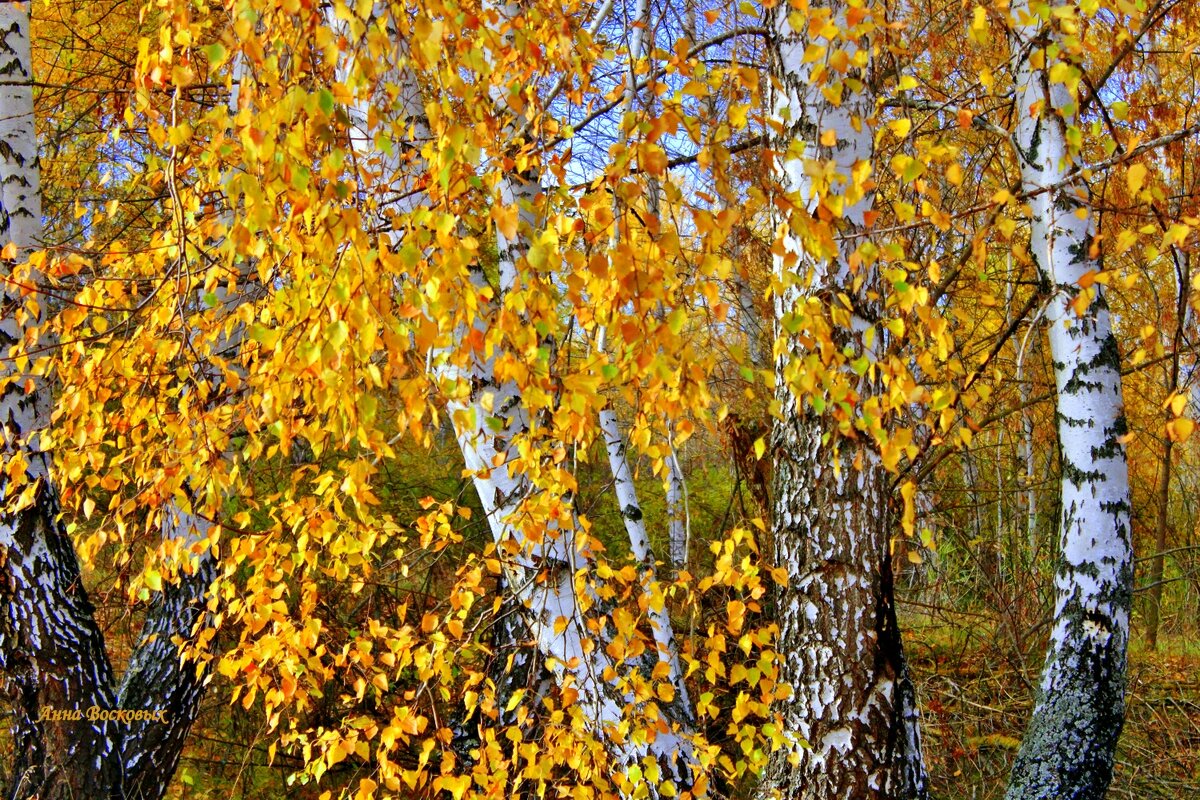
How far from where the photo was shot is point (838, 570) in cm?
281

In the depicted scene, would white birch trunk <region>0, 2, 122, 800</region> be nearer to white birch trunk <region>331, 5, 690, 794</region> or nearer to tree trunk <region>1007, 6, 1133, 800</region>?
white birch trunk <region>331, 5, 690, 794</region>

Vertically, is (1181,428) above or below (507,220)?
below

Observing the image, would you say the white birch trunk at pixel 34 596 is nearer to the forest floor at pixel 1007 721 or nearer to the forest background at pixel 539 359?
the forest background at pixel 539 359

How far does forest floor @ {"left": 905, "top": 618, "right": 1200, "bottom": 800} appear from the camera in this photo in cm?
496

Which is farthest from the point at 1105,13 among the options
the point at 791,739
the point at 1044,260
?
the point at 791,739

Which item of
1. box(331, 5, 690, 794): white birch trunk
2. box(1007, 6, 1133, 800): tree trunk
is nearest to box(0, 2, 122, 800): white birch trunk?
box(331, 5, 690, 794): white birch trunk

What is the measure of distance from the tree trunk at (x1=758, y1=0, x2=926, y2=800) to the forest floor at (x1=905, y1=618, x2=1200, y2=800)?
2413 mm

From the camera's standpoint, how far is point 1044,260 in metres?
3.41

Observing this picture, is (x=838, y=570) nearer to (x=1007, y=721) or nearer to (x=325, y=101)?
(x=325, y=101)

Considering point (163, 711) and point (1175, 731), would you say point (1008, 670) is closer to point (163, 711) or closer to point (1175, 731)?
point (1175, 731)

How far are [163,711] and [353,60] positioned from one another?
9.49ft

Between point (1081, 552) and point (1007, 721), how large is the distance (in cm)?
266

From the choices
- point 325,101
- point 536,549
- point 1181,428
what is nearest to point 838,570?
point 536,549

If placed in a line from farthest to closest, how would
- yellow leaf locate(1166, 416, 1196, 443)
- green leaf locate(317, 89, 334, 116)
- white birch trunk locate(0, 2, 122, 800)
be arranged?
1. white birch trunk locate(0, 2, 122, 800)
2. yellow leaf locate(1166, 416, 1196, 443)
3. green leaf locate(317, 89, 334, 116)
